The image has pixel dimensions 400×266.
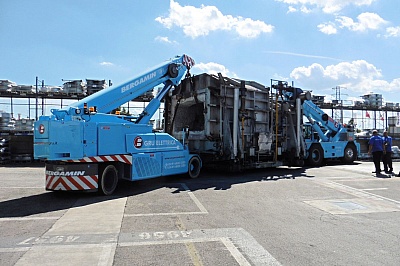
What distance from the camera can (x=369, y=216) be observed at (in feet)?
22.5

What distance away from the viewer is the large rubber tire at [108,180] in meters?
8.90

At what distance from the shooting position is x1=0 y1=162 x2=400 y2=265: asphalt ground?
4.48 m

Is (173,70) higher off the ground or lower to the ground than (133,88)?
higher

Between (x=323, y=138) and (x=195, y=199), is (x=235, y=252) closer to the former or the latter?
(x=195, y=199)

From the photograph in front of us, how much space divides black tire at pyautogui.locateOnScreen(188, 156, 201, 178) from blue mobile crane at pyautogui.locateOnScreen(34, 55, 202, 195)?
0.49m

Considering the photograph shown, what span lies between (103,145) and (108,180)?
3.51 ft

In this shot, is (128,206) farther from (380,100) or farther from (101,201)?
(380,100)

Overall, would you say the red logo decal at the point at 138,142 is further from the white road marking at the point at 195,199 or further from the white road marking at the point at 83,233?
the white road marking at the point at 83,233

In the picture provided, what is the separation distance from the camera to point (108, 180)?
9242 mm

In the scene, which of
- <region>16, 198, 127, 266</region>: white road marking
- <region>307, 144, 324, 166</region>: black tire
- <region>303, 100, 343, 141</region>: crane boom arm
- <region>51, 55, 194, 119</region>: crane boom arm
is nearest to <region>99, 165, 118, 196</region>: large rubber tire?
<region>16, 198, 127, 266</region>: white road marking

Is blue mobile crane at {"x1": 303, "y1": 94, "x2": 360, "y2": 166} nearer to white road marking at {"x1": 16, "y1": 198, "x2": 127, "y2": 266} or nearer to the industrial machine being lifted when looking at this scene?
the industrial machine being lifted

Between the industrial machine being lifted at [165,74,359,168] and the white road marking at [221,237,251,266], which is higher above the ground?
the industrial machine being lifted at [165,74,359,168]

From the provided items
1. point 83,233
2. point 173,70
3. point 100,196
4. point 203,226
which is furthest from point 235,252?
point 173,70

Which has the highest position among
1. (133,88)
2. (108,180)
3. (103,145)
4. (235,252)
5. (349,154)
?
(133,88)
